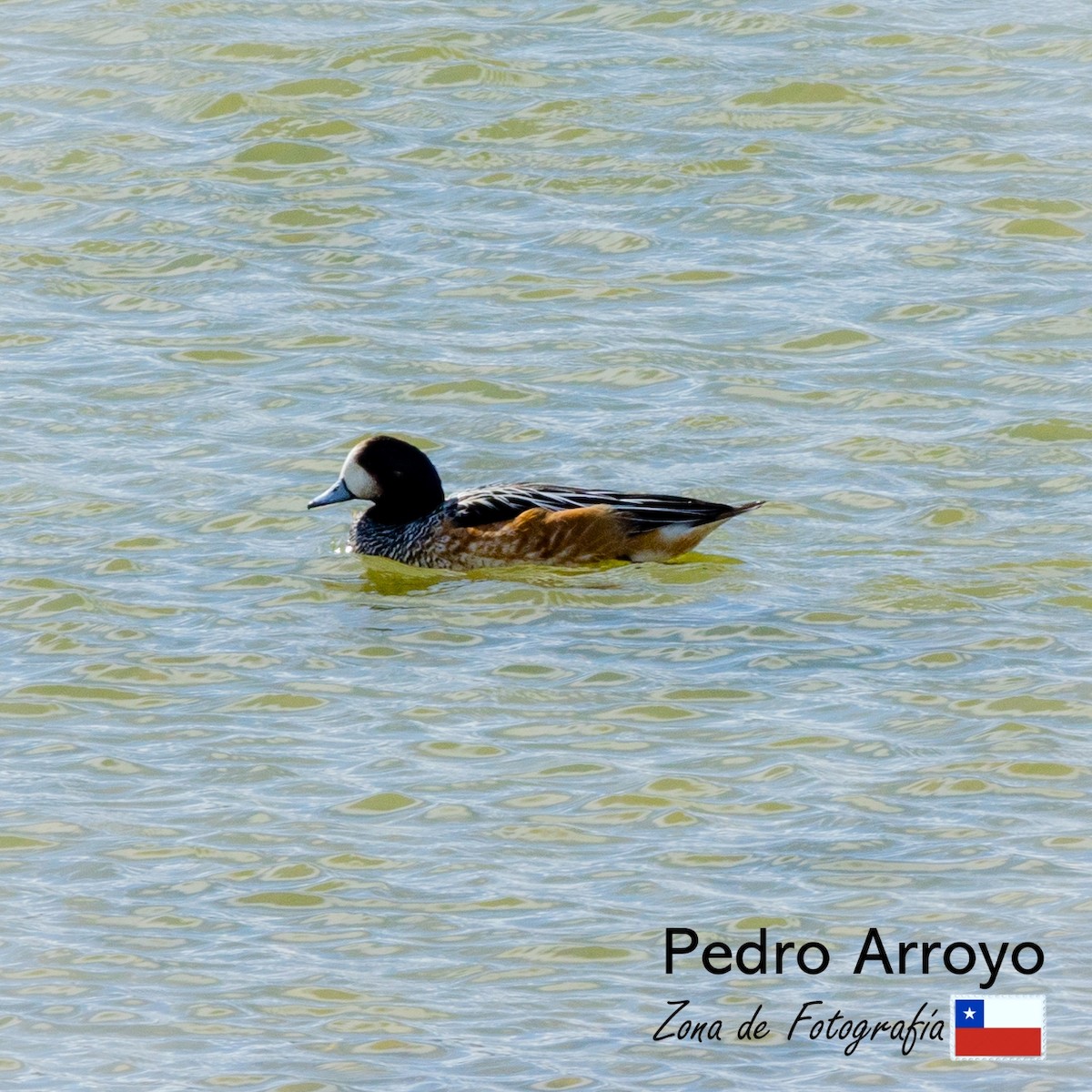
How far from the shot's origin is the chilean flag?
7.00 meters

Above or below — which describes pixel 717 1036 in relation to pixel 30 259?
below

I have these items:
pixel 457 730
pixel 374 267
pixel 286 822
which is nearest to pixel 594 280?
pixel 374 267

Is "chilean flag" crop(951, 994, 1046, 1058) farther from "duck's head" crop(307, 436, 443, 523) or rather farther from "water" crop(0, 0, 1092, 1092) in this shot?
"duck's head" crop(307, 436, 443, 523)

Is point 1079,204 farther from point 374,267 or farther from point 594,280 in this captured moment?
point 374,267

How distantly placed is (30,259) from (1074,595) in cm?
792

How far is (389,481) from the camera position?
40.3 feet

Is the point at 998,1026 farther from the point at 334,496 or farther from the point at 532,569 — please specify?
the point at 334,496

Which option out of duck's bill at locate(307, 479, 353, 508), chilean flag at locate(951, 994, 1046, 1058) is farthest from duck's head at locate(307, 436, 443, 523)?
chilean flag at locate(951, 994, 1046, 1058)

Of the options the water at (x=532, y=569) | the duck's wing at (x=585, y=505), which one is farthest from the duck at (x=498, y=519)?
the water at (x=532, y=569)

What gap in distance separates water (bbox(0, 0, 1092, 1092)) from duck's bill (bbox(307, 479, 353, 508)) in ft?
0.71

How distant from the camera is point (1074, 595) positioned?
10.6 meters

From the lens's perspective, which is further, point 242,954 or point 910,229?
point 910,229

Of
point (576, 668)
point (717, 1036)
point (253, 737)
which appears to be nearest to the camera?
point (717, 1036)

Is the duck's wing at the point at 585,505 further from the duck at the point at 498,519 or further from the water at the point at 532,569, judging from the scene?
the water at the point at 532,569
